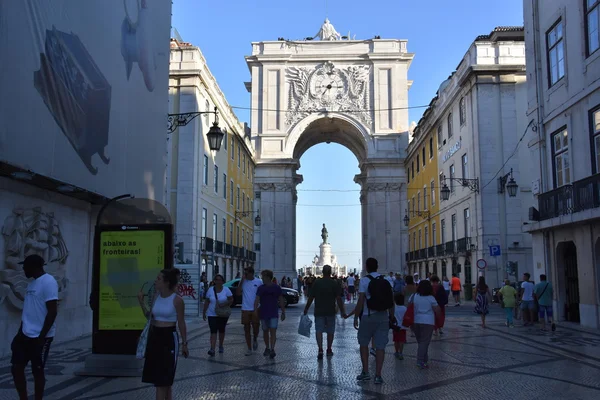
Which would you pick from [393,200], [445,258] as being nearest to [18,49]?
[445,258]

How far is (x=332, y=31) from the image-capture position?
198 feet

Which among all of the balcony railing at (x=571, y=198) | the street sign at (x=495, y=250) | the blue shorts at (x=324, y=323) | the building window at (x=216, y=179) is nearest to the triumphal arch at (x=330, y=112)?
the building window at (x=216, y=179)

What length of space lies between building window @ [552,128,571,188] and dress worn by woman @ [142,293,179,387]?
15425 mm

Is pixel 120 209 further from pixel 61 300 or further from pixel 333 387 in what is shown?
pixel 333 387

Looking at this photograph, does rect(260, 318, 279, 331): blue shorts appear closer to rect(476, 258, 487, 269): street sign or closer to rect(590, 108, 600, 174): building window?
rect(590, 108, 600, 174): building window

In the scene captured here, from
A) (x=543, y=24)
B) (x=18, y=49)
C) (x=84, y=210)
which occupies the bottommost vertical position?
(x=84, y=210)

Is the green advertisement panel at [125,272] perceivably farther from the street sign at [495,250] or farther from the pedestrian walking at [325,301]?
the street sign at [495,250]

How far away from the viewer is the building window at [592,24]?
1617 cm

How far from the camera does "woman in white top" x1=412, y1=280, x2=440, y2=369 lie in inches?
383

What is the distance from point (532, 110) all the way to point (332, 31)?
42299mm

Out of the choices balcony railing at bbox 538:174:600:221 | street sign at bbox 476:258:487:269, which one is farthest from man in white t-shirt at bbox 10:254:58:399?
street sign at bbox 476:258:487:269

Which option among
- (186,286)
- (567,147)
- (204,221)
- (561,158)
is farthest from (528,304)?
(204,221)

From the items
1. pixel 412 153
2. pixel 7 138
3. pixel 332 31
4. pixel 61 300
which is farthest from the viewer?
pixel 332 31

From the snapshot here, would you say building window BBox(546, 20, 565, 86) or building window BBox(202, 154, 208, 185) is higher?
building window BBox(546, 20, 565, 86)
